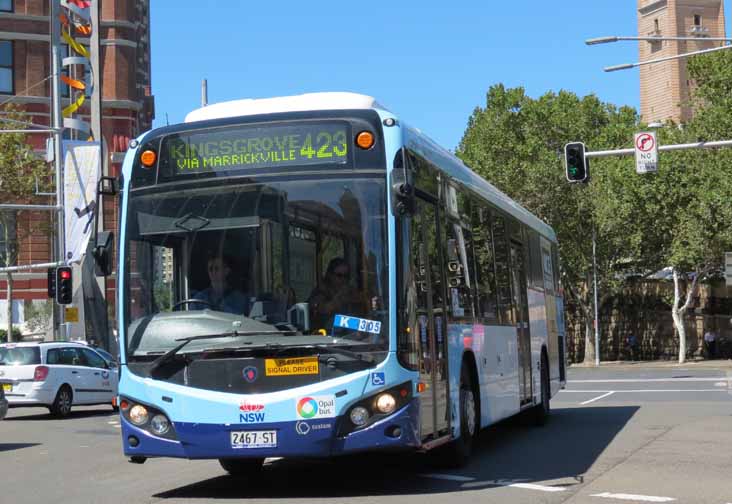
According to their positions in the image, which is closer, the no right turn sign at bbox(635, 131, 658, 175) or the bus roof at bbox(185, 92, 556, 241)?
the bus roof at bbox(185, 92, 556, 241)

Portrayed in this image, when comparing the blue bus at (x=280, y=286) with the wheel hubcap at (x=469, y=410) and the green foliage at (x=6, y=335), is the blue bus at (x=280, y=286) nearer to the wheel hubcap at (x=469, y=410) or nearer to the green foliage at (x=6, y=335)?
the wheel hubcap at (x=469, y=410)

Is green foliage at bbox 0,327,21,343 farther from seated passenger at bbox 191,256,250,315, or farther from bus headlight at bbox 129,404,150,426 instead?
seated passenger at bbox 191,256,250,315

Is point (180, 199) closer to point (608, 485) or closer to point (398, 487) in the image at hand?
point (398, 487)

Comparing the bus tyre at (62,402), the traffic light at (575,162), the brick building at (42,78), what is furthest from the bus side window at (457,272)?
the brick building at (42,78)

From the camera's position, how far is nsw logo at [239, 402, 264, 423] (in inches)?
393

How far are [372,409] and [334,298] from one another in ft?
3.13

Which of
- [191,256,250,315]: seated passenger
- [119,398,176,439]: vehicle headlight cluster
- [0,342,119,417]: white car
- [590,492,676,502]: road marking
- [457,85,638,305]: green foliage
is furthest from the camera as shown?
[457,85,638,305]: green foliage

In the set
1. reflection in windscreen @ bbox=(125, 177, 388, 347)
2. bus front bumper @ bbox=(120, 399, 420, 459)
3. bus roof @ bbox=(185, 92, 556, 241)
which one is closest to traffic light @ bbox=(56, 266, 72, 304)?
bus roof @ bbox=(185, 92, 556, 241)

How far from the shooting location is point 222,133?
1079 cm

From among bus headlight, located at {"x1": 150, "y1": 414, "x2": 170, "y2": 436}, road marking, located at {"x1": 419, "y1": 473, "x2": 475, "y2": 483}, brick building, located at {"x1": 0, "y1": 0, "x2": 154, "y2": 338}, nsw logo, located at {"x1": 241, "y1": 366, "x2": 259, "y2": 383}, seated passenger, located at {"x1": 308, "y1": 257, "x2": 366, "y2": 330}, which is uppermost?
brick building, located at {"x1": 0, "y1": 0, "x2": 154, "y2": 338}

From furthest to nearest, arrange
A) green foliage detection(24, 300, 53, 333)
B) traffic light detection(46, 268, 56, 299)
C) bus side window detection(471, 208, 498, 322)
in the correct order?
green foliage detection(24, 300, 53, 333), traffic light detection(46, 268, 56, 299), bus side window detection(471, 208, 498, 322)

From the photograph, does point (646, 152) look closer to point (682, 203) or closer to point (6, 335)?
point (682, 203)

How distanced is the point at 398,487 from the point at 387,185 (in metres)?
2.72

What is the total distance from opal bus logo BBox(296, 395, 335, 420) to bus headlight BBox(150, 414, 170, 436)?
4.02 feet
